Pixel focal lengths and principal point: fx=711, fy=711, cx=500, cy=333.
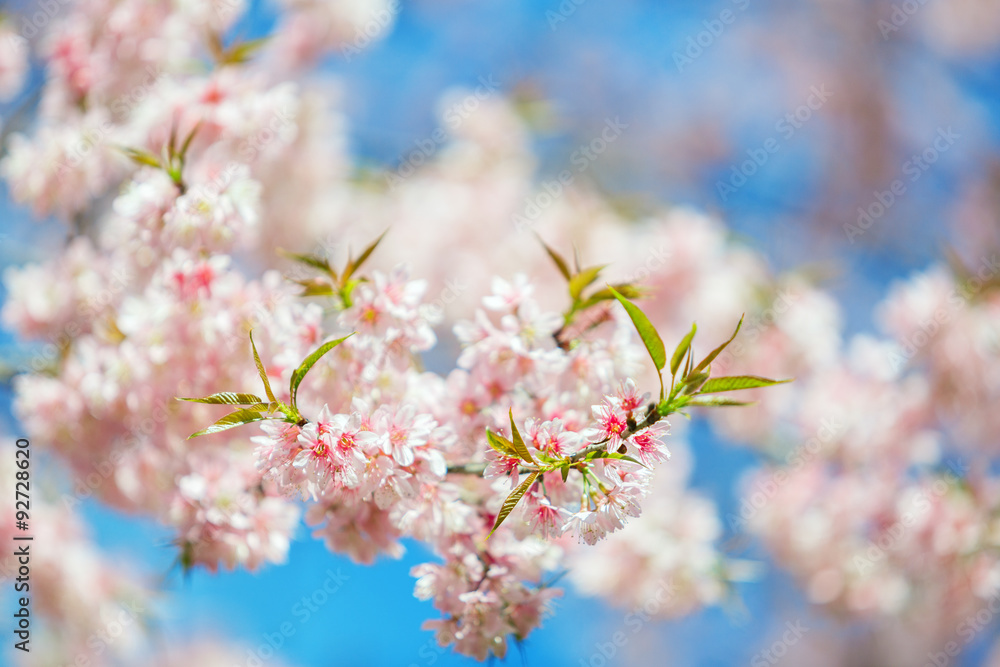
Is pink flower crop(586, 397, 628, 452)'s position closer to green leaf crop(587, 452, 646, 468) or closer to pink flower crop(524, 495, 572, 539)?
green leaf crop(587, 452, 646, 468)

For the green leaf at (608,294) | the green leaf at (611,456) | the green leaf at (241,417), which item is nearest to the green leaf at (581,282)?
the green leaf at (608,294)

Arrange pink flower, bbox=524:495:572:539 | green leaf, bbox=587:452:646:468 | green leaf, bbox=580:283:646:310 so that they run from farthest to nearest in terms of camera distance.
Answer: green leaf, bbox=580:283:646:310, pink flower, bbox=524:495:572:539, green leaf, bbox=587:452:646:468

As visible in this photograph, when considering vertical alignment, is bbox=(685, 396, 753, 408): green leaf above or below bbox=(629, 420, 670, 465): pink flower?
above

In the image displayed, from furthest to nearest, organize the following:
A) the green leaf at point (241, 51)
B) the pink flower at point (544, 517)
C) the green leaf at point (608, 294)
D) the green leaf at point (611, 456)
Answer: the green leaf at point (241, 51) → the green leaf at point (608, 294) → the pink flower at point (544, 517) → the green leaf at point (611, 456)

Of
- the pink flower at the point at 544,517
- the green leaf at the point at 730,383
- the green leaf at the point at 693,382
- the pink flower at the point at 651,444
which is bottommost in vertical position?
the pink flower at the point at 544,517

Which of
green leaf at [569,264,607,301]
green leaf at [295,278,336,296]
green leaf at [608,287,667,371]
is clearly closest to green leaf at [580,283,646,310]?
green leaf at [569,264,607,301]

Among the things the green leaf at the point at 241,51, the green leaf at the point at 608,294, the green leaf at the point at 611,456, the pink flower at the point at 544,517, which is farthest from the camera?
the green leaf at the point at 241,51

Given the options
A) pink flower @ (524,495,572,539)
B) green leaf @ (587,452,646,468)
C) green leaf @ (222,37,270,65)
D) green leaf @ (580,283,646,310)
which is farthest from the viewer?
green leaf @ (222,37,270,65)

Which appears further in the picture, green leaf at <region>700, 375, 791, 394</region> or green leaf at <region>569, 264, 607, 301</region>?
green leaf at <region>569, 264, 607, 301</region>

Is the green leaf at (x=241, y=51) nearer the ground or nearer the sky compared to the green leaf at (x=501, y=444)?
nearer the sky

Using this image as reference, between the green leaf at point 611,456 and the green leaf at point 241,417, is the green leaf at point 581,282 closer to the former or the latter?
the green leaf at point 611,456
